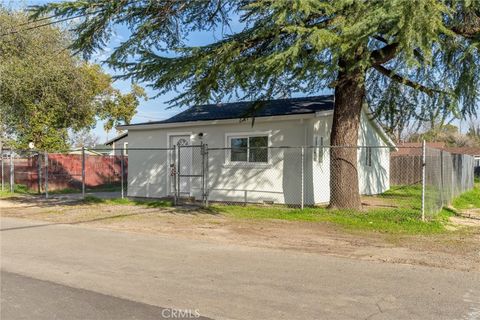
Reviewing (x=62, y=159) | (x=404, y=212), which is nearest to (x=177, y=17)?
(x=404, y=212)

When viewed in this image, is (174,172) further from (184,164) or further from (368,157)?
(368,157)

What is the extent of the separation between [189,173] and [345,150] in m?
6.10

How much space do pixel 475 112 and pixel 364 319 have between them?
10.4 meters

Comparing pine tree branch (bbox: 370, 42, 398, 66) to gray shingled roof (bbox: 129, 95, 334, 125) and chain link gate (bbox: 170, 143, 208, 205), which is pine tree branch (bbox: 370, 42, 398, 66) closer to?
gray shingled roof (bbox: 129, 95, 334, 125)

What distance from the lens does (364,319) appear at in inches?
199

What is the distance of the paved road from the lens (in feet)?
17.7

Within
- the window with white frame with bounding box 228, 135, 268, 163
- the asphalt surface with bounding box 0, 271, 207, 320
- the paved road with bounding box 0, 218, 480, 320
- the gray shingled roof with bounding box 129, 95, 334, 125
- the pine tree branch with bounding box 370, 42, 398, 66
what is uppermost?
the pine tree branch with bounding box 370, 42, 398, 66

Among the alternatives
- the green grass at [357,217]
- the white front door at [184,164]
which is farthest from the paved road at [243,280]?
the white front door at [184,164]

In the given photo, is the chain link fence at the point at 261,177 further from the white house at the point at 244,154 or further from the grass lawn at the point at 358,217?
the grass lawn at the point at 358,217

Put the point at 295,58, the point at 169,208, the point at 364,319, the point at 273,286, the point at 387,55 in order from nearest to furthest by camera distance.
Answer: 1. the point at 364,319
2. the point at 273,286
3. the point at 295,58
4. the point at 387,55
5. the point at 169,208

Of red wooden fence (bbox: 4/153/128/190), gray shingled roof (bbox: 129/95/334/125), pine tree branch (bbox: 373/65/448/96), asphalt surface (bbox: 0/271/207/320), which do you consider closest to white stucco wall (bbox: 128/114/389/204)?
gray shingled roof (bbox: 129/95/334/125)

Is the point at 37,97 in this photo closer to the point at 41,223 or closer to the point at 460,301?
the point at 41,223

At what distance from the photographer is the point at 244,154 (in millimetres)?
Answer: 16141

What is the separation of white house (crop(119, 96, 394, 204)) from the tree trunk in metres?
0.70
